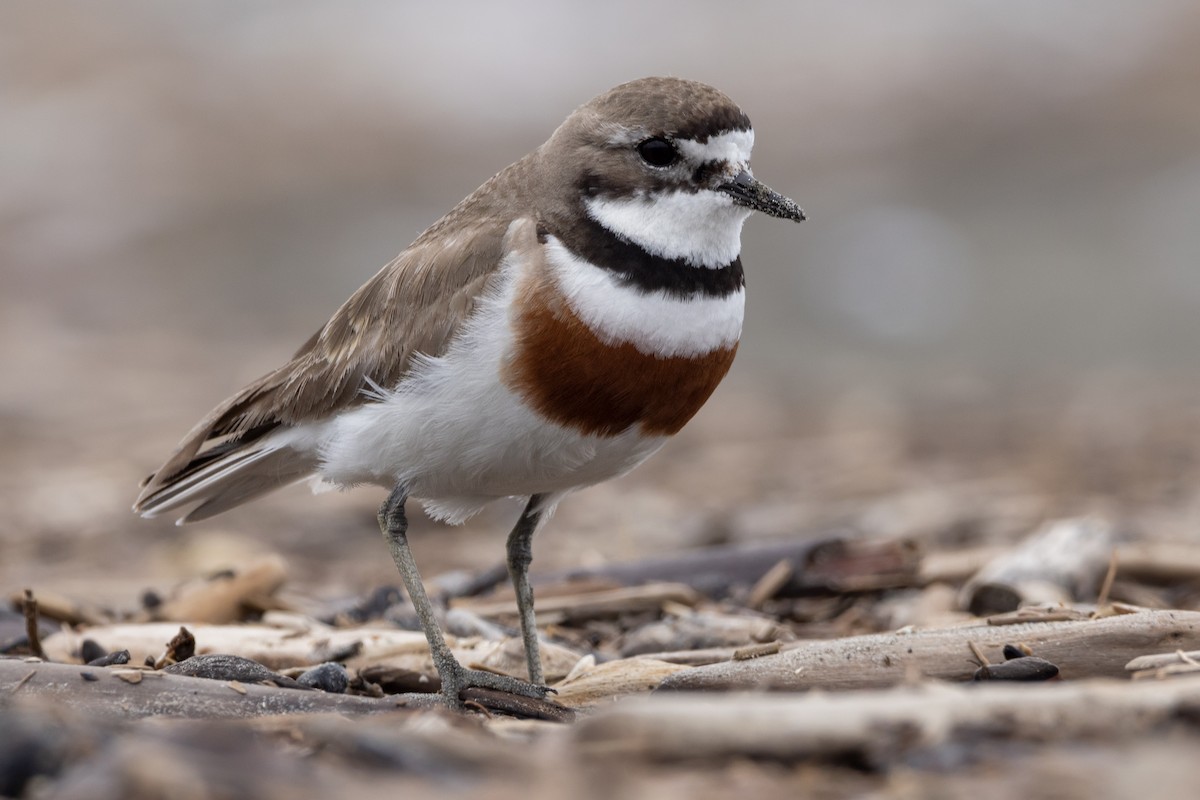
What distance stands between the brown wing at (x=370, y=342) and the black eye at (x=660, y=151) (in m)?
0.55

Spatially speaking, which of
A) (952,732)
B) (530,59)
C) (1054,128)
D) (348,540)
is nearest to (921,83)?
(1054,128)

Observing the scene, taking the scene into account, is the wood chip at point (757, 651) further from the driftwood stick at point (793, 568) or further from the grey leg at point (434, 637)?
the driftwood stick at point (793, 568)

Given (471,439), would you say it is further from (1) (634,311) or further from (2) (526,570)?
(2) (526,570)

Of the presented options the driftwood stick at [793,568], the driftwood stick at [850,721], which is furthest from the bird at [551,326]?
the driftwood stick at [850,721]

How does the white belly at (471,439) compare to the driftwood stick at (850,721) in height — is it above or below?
above

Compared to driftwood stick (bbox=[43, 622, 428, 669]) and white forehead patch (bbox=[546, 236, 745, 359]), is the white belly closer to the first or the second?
white forehead patch (bbox=[546, 236, 745, 359])

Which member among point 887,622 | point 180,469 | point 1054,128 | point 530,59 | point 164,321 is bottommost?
point 887,622

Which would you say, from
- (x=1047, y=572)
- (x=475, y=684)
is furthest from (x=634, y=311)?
(x=1047, y=572)

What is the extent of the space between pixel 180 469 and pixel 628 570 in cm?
196

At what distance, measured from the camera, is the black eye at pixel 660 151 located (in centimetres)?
489

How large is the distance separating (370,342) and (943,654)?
2.25 metres

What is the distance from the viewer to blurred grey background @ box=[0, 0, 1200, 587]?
1469 centimetres

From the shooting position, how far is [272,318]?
17516 millimetres

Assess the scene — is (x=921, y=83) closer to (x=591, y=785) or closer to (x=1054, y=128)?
(x=1054, y=128)
